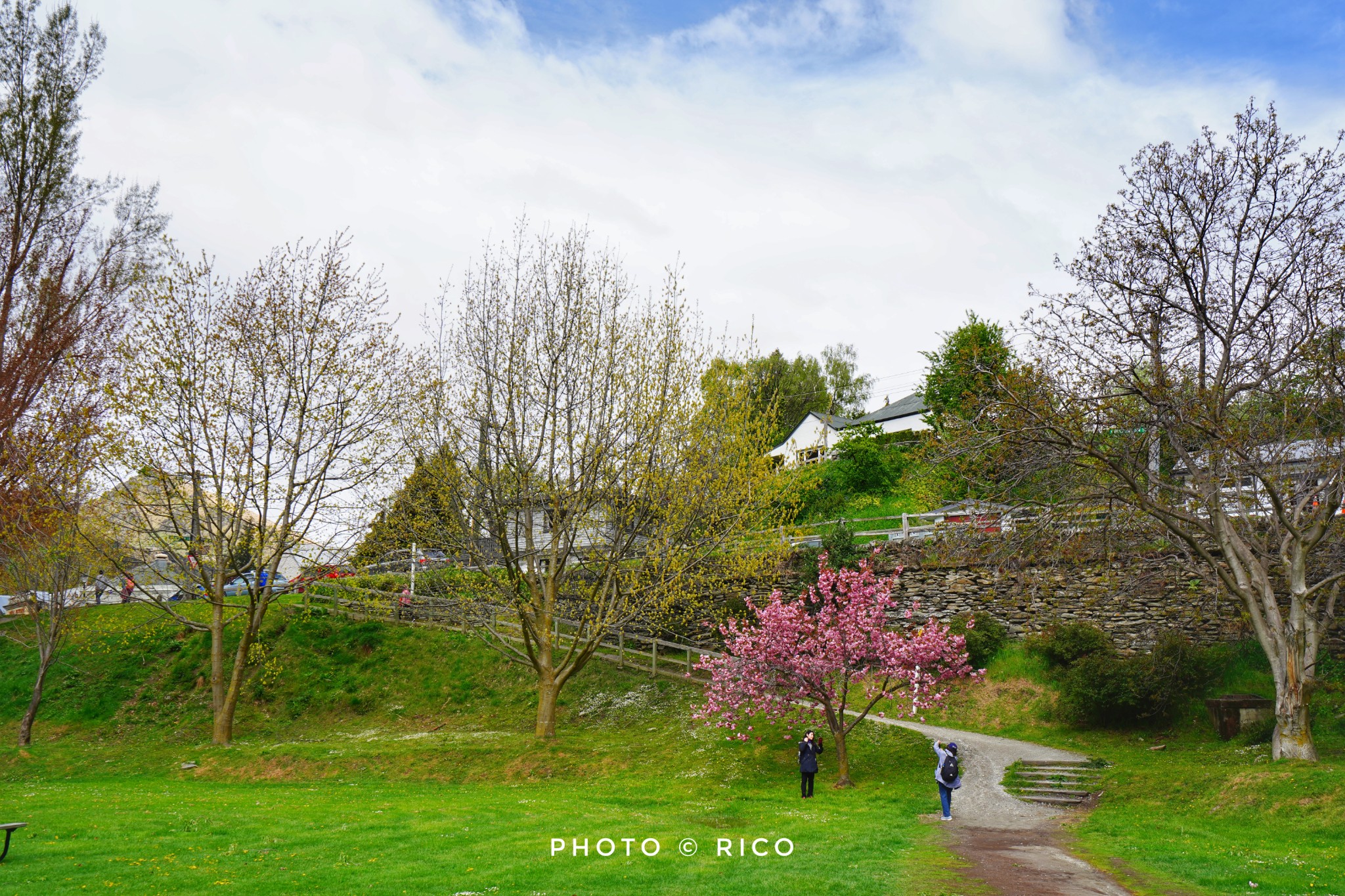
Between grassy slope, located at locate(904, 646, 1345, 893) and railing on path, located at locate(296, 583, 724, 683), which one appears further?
railing on path, located at locate(296, 583, 724, 683)

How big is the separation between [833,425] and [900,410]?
4.08 metres

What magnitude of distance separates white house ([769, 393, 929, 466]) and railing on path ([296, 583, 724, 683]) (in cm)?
1857

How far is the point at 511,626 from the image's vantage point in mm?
28688

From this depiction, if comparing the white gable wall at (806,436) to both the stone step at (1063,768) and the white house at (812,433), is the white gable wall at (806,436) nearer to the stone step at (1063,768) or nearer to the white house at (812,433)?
the white house at (812,433)

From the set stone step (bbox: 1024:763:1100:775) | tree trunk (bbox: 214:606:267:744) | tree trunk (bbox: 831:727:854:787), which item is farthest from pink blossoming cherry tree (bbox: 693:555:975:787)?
tree trunk (bbox: 214:606:267:744)

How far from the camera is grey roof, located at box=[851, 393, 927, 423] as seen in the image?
5022 centimetres

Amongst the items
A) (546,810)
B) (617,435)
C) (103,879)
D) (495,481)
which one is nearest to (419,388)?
(495,481)

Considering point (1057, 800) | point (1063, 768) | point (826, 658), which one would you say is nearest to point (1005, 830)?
point (1057, 800)

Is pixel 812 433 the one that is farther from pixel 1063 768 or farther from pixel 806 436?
pixel 1063 768

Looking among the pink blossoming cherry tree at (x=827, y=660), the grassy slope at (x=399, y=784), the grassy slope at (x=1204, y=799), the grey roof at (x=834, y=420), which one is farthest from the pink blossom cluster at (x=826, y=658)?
the grey roof at (x=834, y=420)

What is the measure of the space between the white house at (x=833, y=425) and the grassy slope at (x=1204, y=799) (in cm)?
2333

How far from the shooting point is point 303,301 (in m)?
21.9

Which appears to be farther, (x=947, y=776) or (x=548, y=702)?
(x=548, y=702)

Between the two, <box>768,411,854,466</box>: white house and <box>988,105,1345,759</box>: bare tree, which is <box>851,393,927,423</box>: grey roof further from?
<box>988,105,1345,759</box>: bare tree
